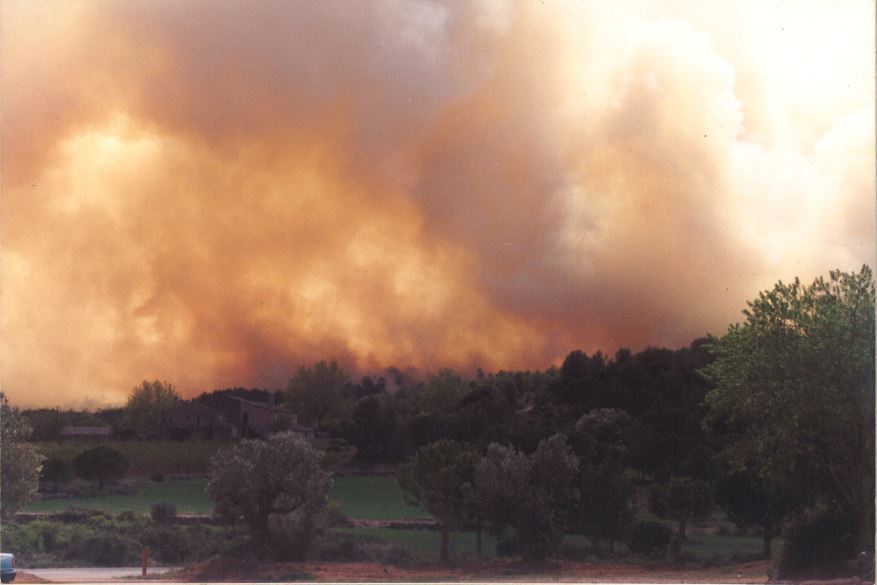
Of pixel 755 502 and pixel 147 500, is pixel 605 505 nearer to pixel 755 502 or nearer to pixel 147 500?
pixel 755 502

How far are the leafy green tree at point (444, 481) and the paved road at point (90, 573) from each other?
4.93 metres

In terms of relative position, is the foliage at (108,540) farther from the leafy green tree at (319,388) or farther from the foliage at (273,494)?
the leafy green tree at (319,388)

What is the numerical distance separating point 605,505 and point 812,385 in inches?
180

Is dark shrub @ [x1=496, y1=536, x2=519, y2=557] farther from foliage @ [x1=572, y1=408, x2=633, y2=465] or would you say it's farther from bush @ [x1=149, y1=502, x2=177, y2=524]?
bush @ [x1=149, y1=502, x2=177, y2=524]

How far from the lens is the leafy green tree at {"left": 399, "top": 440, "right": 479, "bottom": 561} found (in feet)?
72.0

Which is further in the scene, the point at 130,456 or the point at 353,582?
the point at 130,456

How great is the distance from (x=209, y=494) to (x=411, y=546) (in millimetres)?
4031

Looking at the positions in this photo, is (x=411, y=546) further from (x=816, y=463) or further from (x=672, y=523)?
(x=816, y=463)

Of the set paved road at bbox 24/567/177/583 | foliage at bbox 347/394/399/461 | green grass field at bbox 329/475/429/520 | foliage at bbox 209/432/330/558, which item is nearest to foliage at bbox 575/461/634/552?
green grass field at bbox 329/475/429/520

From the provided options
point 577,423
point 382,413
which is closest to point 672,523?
point 577,423

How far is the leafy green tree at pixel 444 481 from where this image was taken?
72.0 feet

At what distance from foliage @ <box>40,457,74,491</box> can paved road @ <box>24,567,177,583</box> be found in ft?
5.56

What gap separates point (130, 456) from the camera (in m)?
22.2

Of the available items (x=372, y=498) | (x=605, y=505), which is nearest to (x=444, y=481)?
→ (x=372, y=498)
